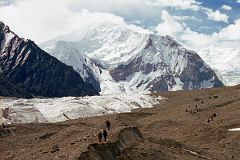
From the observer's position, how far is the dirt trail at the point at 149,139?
4334cm

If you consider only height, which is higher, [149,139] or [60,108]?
[149,139]

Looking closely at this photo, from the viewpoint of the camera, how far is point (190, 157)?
50.9 metres

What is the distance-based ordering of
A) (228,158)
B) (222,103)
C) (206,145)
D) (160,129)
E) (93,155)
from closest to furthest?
1. (93,155)
2. (228,158)
3. (206,145)
4. (160,129)
5. (222,103)

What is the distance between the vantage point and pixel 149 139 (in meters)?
56.0

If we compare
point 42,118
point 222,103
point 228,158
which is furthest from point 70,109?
point 228,158

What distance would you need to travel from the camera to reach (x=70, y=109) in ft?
415

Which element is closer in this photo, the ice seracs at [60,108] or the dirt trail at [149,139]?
the dirt trail at [149,139]

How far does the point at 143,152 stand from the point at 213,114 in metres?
54.2

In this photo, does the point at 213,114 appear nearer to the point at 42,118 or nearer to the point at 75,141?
the point at 42,118

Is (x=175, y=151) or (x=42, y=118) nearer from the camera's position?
(x=175, y=151)

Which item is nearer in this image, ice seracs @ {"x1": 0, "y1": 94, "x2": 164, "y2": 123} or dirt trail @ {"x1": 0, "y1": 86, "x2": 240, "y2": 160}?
dirt trail @ {"x1": 0, "y1": 86, "x2": 240, "y2": 160}

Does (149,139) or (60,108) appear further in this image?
(60,108)

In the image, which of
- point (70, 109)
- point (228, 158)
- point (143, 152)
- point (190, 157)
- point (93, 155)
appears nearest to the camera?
point (93, 155)

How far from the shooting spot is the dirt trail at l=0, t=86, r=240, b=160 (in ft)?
142
